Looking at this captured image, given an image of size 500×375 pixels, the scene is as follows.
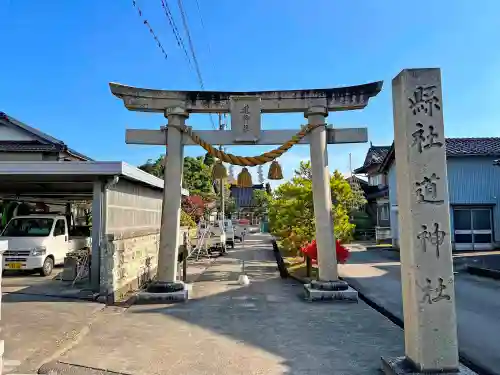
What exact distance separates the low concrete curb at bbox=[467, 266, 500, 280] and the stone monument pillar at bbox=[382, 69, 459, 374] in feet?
35.1

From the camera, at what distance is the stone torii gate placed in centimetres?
993

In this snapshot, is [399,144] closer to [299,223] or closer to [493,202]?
[299,223]

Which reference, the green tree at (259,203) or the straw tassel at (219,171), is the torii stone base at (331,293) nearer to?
the straw tassel at (219,171)

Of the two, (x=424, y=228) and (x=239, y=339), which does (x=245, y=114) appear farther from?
(x=424, y=228)

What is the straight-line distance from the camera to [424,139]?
16.6 feet

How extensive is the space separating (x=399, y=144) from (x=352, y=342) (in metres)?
3.33

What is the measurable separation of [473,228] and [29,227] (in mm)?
22129

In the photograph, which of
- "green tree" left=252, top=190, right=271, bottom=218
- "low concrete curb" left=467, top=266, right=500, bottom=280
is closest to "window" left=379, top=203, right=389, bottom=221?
"low concrete curb" left=467, top=266, right=500, bottom=280

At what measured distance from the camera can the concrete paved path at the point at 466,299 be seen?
6.51 m

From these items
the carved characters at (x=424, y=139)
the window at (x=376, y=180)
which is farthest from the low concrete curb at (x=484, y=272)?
the window at (x=376, y=180)

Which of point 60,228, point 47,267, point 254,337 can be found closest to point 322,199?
point 254,337

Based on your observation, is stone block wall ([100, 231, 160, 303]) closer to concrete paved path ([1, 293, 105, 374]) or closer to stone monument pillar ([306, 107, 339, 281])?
concrete paved path ([1, 293, 105, 374])

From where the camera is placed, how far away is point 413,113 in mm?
5078

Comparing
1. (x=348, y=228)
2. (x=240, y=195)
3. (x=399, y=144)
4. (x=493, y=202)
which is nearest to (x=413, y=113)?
(x=399, y=144)
